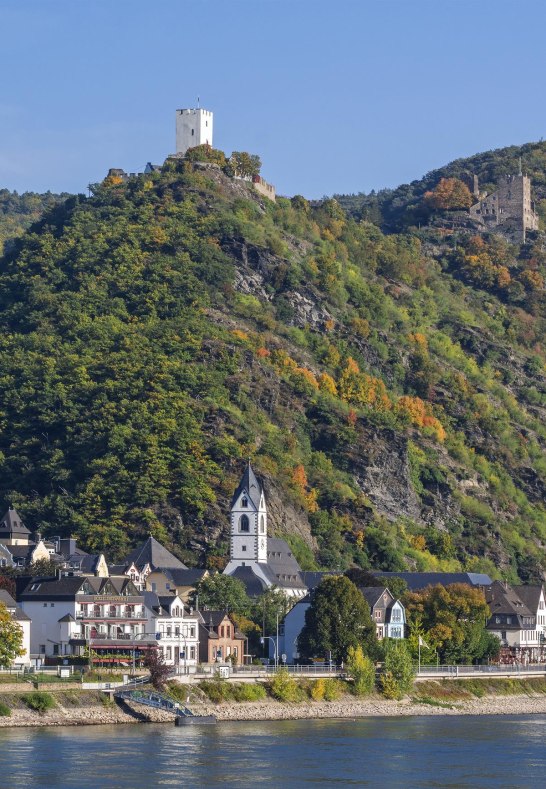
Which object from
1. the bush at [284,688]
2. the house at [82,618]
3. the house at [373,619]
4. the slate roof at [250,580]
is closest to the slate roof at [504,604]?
the house at [373,619]

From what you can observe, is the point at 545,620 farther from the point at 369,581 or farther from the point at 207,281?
the point at 207,281

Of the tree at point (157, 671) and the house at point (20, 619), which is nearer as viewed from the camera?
the tree at point (157, 671)

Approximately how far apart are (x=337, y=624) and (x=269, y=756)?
35925 mm

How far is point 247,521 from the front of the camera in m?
164

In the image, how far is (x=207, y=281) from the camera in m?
198

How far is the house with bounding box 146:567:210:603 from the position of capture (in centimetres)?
14500

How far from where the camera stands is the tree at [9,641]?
109500 millimetres

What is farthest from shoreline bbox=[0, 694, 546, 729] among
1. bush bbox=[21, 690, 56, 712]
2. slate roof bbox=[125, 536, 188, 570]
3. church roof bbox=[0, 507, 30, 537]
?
church roof bbox=[0, 507, 30, 537]

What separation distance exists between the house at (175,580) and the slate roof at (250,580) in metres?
4.33

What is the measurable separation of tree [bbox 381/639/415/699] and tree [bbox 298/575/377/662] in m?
2.38

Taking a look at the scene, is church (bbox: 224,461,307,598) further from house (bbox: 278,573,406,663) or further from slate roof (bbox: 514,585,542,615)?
slate roof (bbox: 514,585,542,615)

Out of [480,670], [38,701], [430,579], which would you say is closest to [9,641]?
[38,701]

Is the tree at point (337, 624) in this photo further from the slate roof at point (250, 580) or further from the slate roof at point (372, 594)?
the slate roof at point (250, 580)

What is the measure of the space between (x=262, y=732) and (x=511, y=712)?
32.0 meters
